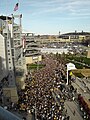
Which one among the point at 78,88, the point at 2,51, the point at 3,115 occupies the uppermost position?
the point at 3,115

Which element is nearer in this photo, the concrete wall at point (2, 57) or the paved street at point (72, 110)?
the paved street at point (72, 110)

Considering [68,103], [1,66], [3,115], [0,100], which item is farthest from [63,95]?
[3,115]

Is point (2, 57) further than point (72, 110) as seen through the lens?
Yes

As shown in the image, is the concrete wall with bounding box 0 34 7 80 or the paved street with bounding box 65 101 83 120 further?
the concrete wall with bounding box 0 34 7 80

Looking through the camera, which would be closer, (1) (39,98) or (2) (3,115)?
(2) (3,115)

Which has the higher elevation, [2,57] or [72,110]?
[2,57]

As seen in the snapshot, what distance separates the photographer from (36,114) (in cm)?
1573

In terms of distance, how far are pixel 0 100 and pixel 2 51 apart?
11.4 metres

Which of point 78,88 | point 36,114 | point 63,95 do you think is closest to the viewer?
point 36,114

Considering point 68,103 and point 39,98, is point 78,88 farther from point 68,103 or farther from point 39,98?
point 39,98

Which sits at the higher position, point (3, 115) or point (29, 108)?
point (3, 115)

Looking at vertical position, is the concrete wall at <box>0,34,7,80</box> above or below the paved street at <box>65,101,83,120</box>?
above

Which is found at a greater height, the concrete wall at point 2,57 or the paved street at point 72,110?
the concrete wall at point 2,57

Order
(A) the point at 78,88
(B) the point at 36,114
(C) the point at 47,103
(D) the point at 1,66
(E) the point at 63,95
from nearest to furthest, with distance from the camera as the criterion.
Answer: (B) the point at 36,114 < (C) the point at 47,103 < (E) the point at 63,95 < (A) the point at 78,88 < (D) the point at 1,66
